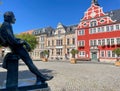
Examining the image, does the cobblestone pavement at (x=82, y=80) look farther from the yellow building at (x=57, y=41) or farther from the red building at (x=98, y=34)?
the yellow building at (x=57, y=41)

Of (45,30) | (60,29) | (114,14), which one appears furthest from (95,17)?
(45,30)

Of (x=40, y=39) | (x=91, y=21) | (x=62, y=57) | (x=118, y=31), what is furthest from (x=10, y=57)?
(x=40, y=39)

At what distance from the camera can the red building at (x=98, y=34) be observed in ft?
129

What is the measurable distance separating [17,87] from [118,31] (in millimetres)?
36449

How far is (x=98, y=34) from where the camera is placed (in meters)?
42.0

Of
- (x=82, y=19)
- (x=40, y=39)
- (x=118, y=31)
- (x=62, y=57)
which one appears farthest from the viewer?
(x=40, y=39)

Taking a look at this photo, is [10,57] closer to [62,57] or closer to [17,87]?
[17,87]

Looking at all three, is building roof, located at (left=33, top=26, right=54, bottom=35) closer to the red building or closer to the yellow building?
the yellow building

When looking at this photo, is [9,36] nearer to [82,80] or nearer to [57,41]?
[82,80]

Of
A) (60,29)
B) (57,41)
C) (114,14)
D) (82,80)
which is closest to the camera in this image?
(82,80)

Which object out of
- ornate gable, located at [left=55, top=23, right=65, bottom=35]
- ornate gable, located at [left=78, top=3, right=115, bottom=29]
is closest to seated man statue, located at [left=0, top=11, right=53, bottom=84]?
ornate gable, located at [left=78, top=3, right=115, bottom=29]

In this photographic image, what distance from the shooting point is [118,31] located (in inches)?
1511

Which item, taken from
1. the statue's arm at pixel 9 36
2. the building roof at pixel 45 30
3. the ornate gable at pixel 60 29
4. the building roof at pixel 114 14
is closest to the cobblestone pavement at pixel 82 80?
the statue's arm at pixel 9 36

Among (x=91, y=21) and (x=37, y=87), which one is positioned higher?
(x=91, y=21)
